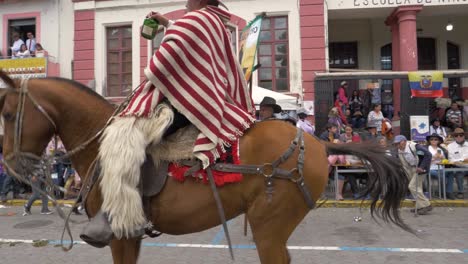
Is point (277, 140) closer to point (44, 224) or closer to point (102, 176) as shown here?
point (102, 176)

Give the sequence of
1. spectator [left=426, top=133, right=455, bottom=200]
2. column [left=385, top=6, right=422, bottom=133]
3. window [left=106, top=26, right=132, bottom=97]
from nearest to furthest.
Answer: spectator [left=426, top=133, right=455, bottom=200] → column [left=385, top=6, right=422, bottom=133] → window [left=106, top=26, right=132, bottom=97]

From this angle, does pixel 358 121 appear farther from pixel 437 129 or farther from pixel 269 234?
pixel 269 234

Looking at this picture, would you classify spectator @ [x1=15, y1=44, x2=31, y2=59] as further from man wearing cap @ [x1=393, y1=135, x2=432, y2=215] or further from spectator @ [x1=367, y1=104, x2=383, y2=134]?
man wearing cap @ [x1=393, y1=135, x2=432, y2=215]

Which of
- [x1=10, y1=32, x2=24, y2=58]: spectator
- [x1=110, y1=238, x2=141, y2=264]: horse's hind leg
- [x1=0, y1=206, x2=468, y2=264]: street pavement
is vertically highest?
[x1=10, y1=32, x2=24, y2=58]: spectator

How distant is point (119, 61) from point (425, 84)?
1108 cm

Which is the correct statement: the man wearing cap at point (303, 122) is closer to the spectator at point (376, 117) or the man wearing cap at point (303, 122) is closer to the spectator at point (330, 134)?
the spectator at point (330, 134)

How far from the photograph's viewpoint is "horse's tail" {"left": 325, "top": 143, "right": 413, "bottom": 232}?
3.36 m

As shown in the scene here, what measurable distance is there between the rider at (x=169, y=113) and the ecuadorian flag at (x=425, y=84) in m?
11.6

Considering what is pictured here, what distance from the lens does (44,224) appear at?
8422 mm

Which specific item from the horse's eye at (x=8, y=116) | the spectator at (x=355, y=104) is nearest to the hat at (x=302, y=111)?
the spectator at (x=355, y=104)

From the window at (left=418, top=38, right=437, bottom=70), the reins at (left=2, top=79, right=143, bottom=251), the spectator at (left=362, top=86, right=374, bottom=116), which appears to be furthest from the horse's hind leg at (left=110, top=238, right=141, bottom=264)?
the window at (left=418, top=38, right=437, bottom=70)

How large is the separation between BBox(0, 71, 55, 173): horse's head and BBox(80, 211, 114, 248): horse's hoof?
721 mm

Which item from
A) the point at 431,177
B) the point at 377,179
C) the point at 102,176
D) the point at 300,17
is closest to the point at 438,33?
the point at 300,17

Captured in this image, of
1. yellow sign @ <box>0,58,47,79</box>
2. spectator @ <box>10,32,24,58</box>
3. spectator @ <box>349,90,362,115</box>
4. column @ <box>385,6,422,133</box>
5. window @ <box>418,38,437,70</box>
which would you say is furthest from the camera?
window @ <box>418,38,437,70</box>
